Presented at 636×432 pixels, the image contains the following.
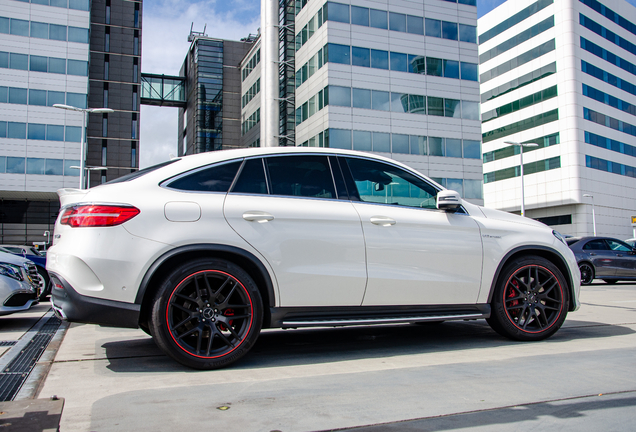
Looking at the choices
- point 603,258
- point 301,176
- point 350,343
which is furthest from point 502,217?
point 603,258

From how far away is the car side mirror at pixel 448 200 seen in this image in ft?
15.5

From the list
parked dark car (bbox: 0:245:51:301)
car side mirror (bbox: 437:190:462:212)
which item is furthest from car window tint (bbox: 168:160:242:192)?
parked dark car (bbox: 0:245:51:301)

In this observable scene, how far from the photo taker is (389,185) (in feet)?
16.2

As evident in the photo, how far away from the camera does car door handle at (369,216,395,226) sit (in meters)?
4.45

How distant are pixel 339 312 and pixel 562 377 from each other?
166 cm

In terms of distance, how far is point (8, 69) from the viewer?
46.8 metres

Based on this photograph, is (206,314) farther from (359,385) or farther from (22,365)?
(22,365)

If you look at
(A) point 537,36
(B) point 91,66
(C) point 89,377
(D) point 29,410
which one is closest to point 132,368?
(C) point 89,377

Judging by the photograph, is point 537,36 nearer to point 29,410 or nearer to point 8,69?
point 8,69

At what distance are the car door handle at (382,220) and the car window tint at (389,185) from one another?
0.59 ft

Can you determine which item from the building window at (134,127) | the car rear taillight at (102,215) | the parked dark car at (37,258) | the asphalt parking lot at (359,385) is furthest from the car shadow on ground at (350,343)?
the building window at (134,127)

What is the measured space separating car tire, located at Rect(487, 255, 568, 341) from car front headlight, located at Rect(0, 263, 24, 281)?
5.49 m

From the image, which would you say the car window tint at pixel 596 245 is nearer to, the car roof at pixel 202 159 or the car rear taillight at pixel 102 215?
the car roof at pixel 202 159

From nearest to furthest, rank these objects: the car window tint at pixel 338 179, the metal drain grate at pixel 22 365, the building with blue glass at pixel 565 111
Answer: the metal drain grate at pixel 22 365 → the car window tint at pixel 338 179 → the building with blue glass at pixel 565 111
